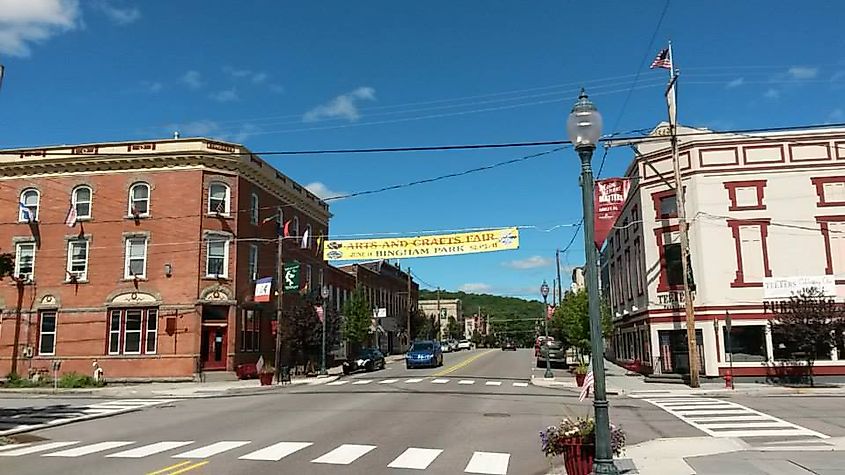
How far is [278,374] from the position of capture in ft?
115

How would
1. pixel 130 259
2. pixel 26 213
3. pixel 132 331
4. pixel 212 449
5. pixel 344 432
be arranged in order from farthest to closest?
pixel 26 213, pixel 130 259, pixel 132 331, pixel 344 432, pixel 212 449

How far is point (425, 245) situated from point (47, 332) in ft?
72.9

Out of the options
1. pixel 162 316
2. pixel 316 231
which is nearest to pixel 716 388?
pixel 162 316

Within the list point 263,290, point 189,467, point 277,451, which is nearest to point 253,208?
point 263,290

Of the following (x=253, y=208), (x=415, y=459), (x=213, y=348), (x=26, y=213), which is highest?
(x=253, y=208)

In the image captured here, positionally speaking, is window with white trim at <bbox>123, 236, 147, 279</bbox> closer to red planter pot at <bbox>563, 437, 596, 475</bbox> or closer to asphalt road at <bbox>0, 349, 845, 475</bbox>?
asphalt road at <bbox>0, 349, 845, 475</bbox>

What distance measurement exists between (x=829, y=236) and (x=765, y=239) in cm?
255

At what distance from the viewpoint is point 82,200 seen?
37.4 metres

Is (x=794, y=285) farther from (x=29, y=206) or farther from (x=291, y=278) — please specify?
(x=29, y=206)

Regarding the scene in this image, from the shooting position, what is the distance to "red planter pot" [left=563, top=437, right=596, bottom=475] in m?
9.66

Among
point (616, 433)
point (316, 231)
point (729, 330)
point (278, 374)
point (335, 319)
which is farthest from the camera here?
point (316, 231)

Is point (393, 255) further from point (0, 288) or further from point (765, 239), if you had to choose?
point (0, 288)

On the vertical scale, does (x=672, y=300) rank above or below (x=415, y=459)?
above

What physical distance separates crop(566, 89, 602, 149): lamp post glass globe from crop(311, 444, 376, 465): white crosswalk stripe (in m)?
6.33
